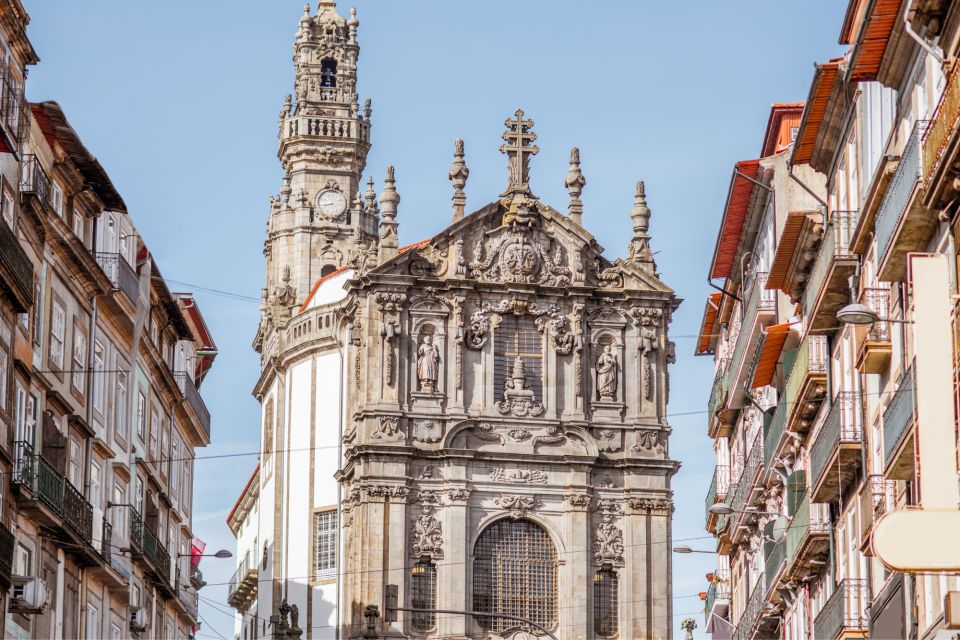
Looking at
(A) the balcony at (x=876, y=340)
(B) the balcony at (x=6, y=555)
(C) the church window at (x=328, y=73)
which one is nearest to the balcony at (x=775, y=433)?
(A) the balcony at (x=876, y=340)

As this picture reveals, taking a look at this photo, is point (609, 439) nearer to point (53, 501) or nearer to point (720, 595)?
point (720, 595)

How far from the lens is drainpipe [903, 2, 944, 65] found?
3784 cm

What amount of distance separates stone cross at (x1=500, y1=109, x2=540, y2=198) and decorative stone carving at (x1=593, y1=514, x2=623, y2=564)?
39.1 feet

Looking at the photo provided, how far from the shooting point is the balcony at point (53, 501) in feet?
163

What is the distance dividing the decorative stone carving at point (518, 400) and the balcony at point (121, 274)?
81.8 feet

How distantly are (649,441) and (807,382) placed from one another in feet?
113

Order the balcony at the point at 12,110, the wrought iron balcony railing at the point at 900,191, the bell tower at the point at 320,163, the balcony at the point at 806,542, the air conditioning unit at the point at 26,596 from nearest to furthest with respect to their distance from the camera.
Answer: the wrought iron balcony railing at the point at 900,191 < the air conditioning unit at the point at 26,596 < the balcony at the point at 12,110 < the balcony at the point at 806,542 < the bell tower at the point at 320,163

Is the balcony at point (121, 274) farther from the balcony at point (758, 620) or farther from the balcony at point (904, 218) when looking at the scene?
the balcony at point (904, 218)

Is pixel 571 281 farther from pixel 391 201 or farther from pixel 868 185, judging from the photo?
pixel 868 185

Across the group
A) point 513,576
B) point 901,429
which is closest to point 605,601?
point 513,576

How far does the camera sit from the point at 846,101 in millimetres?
48969

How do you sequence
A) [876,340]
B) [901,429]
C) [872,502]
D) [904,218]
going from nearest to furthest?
[904,218]
[901,429]
[876,340]
[872,502]

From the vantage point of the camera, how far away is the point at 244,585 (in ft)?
326

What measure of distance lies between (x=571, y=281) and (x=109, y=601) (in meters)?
31.6
